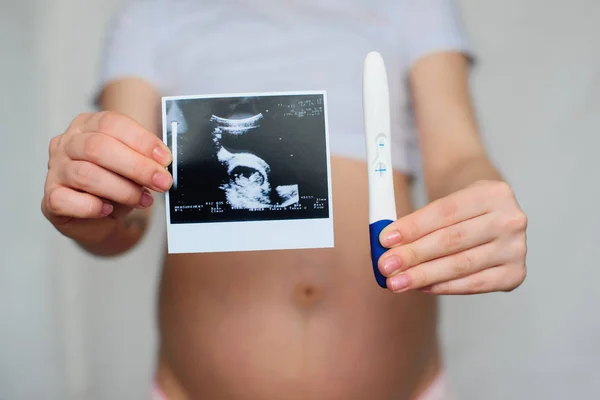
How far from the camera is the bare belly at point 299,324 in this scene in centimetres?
74

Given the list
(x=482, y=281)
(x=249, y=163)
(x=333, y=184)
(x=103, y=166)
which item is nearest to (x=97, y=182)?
→ (x=103, y=166)

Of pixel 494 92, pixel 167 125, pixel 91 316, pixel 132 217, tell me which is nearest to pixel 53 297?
pixel 91 316

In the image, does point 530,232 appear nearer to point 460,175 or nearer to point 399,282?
point 460,175

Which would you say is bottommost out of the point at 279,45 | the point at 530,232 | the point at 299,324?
the point at 299,324

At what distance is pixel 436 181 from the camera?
756 mm

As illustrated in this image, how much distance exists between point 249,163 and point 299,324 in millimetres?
245

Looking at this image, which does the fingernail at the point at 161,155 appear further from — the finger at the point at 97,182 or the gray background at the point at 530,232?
the gray background at the point at 530,232

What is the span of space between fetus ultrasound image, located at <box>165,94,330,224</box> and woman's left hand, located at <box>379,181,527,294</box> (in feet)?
0.41

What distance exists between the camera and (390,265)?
56 cm

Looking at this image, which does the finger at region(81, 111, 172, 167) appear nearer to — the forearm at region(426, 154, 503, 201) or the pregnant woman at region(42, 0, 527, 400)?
the pregnant woman at region(42, 0, 527, 400)

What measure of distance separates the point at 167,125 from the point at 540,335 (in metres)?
0.63

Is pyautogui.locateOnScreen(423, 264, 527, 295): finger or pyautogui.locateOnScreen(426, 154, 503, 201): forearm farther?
pyautogui.locateOnScreen(426, 154, 503, 201): forearm

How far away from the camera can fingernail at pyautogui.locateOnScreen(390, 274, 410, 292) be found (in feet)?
1.85

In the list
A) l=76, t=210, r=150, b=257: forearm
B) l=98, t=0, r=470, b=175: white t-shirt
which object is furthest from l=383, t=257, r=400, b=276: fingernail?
l=76, t=210, r=150, b=257: forearm
